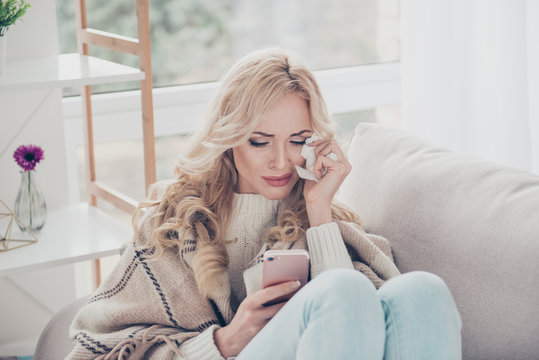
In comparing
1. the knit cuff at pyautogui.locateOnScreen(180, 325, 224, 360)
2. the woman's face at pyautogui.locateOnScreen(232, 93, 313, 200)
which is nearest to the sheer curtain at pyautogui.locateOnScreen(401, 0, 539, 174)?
the woman's face at pyautogui.locateOnScreen(232, 93, 313, 200)

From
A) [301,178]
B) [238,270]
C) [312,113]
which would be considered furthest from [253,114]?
[238,270]

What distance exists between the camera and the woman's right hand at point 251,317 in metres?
1.26

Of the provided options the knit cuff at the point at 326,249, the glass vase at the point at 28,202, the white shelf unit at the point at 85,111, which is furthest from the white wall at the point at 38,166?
the knit cuff at the point at 326,249

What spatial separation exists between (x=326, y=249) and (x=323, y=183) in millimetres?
144

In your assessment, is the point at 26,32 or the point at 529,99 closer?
the point at 26,32

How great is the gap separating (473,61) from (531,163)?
1.31 ft

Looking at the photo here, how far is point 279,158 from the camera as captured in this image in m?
1.41

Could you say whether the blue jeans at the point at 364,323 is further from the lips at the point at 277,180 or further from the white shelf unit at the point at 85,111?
the white shelf unit at the point at 85,111

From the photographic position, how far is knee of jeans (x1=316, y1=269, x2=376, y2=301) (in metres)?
1.12

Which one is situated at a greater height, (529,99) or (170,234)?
(529,99)

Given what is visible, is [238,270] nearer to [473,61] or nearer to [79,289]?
[79,289]

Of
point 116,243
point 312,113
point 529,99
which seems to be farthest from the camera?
point 529,99

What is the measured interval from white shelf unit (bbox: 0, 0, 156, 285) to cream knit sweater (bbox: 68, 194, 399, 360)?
0.37 metres

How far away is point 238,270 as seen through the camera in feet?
4.94
